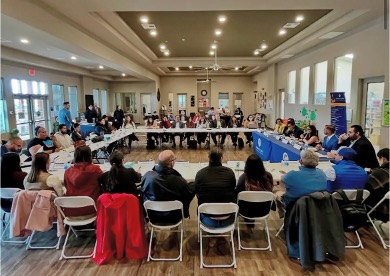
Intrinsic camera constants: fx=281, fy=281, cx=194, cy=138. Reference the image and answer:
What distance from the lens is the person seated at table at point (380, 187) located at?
3113 millimetres

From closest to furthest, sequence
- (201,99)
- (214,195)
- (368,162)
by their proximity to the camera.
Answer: (214,195)
(368,162)
(201,99)

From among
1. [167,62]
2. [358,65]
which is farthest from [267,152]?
[167,62]

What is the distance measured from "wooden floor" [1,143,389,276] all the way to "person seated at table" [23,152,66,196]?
72 centimetres

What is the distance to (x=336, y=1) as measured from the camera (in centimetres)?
438

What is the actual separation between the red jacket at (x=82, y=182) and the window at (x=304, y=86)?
8.36 meters

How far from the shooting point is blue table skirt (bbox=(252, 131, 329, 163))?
5395 mm

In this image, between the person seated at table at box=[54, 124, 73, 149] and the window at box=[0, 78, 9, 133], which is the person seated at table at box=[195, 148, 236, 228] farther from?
the window at box=[0, 78, 9, 133]

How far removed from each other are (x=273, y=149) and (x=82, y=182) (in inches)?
185

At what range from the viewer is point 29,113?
10.3m

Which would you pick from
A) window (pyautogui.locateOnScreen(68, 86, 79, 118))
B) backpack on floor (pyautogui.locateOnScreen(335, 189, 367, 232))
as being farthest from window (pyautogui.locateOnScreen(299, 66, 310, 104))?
window (pyautogui.locateOnScreen(68, 86, 79, 118))

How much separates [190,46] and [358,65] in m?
5.30

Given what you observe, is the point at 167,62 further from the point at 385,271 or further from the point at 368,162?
the point at 385,271

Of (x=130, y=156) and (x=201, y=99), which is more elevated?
(x=201, y=99)

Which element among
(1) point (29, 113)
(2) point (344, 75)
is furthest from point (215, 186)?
(1) point (29, 113)
